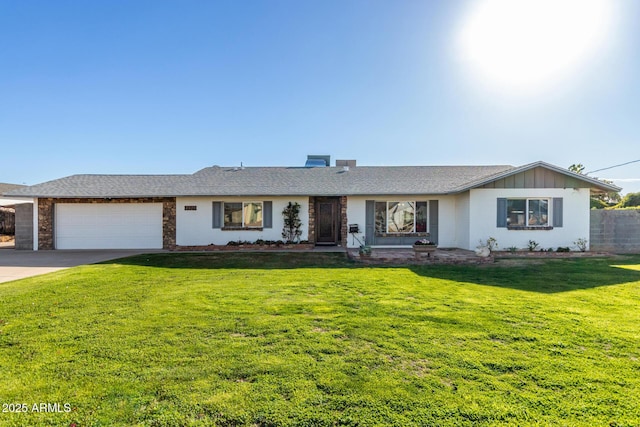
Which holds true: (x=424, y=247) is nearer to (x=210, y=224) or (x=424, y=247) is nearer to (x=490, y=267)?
(x=490, y=267)

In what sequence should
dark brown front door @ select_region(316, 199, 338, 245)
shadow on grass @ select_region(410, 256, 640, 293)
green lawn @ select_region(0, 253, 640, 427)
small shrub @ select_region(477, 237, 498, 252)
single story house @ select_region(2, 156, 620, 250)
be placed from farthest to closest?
dark brown front door @ select_region(316, 199, 338, 245)
single story house @ select_region(2, 156, 620, 250)
small shrub @ select_region(477, 237, 498, 252)
shadow on grass @ select_region(410, 256, 640, 293)
green lawn @ select_region(0, 253, 640, 427)

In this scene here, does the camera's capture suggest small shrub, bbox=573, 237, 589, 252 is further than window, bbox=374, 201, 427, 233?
No

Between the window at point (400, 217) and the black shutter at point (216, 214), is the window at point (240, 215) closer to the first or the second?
the black shutter at point (216, 214)

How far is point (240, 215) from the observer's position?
13953 mm

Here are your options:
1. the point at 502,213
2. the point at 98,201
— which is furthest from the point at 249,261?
the point at 502,213

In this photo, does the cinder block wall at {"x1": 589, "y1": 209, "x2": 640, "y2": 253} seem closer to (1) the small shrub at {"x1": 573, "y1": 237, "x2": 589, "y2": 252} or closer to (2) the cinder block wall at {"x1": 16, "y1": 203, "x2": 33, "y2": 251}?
(1) the small shrub at {"x1": 573, "y1": 237, "x2": 589, "y2": 252}

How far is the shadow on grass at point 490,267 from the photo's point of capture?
6.98 metres

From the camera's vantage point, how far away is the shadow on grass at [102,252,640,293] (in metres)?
6.98

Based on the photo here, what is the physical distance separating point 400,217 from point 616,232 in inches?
353

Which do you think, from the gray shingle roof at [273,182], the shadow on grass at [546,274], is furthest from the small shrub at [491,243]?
the gray shingle roof at [273,182]

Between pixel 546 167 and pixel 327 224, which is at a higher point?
pixel 546 167

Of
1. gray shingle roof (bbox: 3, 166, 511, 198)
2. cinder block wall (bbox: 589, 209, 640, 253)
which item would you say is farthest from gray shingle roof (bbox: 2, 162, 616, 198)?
cinder block wall (bbox: 589, 209, 640, 253)

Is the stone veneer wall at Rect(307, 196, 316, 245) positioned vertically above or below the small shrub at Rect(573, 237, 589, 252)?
above

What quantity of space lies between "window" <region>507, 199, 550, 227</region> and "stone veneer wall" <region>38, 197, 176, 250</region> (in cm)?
1479
